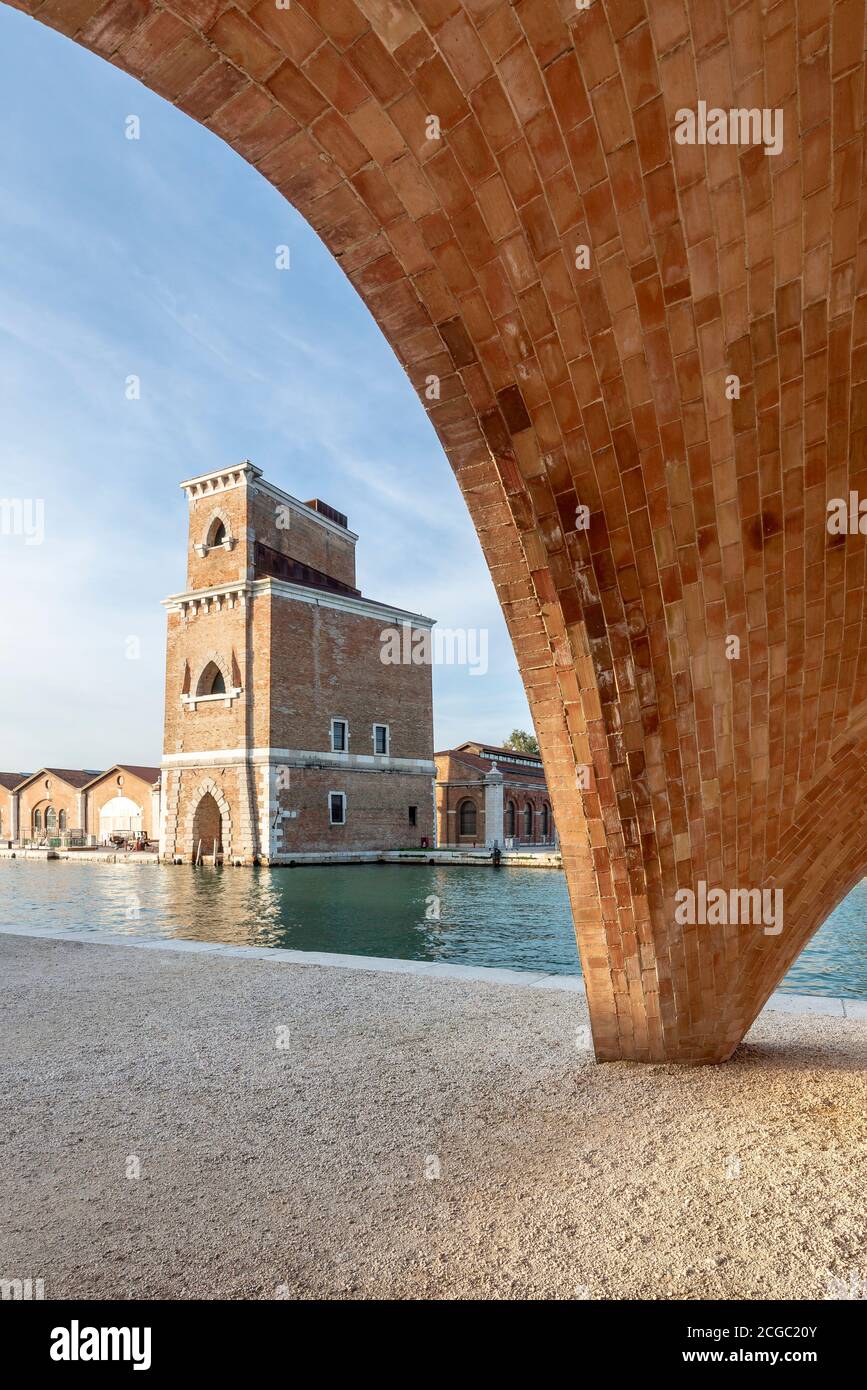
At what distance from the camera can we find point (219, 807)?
33719 mm

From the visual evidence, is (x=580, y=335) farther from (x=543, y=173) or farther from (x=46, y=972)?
(x=46, y=972)

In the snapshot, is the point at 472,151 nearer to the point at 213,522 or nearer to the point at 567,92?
the point at 567,92

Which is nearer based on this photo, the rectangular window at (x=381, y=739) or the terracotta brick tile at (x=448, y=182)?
the terracotta brick tile at (x=448, y=182)

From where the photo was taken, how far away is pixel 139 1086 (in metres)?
4.85

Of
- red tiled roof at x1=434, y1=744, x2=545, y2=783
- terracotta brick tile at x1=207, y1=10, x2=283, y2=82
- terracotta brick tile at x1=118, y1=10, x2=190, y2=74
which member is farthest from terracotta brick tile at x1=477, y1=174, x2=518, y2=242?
red tiled roof at x1=434, y1=744, x2=545, y2=783

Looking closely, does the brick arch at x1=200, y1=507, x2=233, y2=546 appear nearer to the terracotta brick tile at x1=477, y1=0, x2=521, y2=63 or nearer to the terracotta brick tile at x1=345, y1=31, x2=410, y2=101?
the terracotta brick tile at x1=345, y1=31, x2=410, y2=101

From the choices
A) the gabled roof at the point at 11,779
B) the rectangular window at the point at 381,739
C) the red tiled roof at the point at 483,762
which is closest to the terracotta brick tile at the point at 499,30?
the rectangular window at the point at 381,739

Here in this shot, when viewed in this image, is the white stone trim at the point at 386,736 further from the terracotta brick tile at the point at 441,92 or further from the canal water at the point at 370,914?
the terracotta brick tile at the point at 441,92

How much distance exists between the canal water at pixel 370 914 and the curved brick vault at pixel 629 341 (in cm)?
644

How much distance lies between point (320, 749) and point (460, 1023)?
96.1 feet

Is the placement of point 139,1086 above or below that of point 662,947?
below

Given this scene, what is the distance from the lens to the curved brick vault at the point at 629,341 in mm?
2002
